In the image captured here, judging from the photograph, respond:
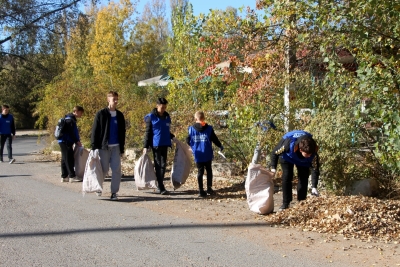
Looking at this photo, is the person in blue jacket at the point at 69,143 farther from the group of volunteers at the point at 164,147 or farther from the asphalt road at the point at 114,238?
the group of volunteers at the point at 164,147


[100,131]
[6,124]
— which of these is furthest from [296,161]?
[6,124]

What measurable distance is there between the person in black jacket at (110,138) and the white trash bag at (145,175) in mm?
597

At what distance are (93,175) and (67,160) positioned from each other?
254 cm

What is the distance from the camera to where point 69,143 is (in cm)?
1065

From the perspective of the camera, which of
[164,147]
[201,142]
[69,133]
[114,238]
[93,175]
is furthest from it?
[69,133]

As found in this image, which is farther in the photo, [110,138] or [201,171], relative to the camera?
[201,171]

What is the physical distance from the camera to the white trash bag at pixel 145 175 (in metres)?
9.04

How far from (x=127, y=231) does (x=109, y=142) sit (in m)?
2.45

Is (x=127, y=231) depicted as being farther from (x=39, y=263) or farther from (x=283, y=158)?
(x=283, y=158)

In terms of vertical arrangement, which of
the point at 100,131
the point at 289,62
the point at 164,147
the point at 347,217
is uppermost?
the point at 289,62

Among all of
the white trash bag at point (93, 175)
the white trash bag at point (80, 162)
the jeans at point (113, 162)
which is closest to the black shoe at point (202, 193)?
the jeans at point (113, 162)

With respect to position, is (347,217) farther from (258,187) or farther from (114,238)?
(114,238)

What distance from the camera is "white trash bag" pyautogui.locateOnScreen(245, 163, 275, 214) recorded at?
23.5ft

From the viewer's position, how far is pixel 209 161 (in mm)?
8836
